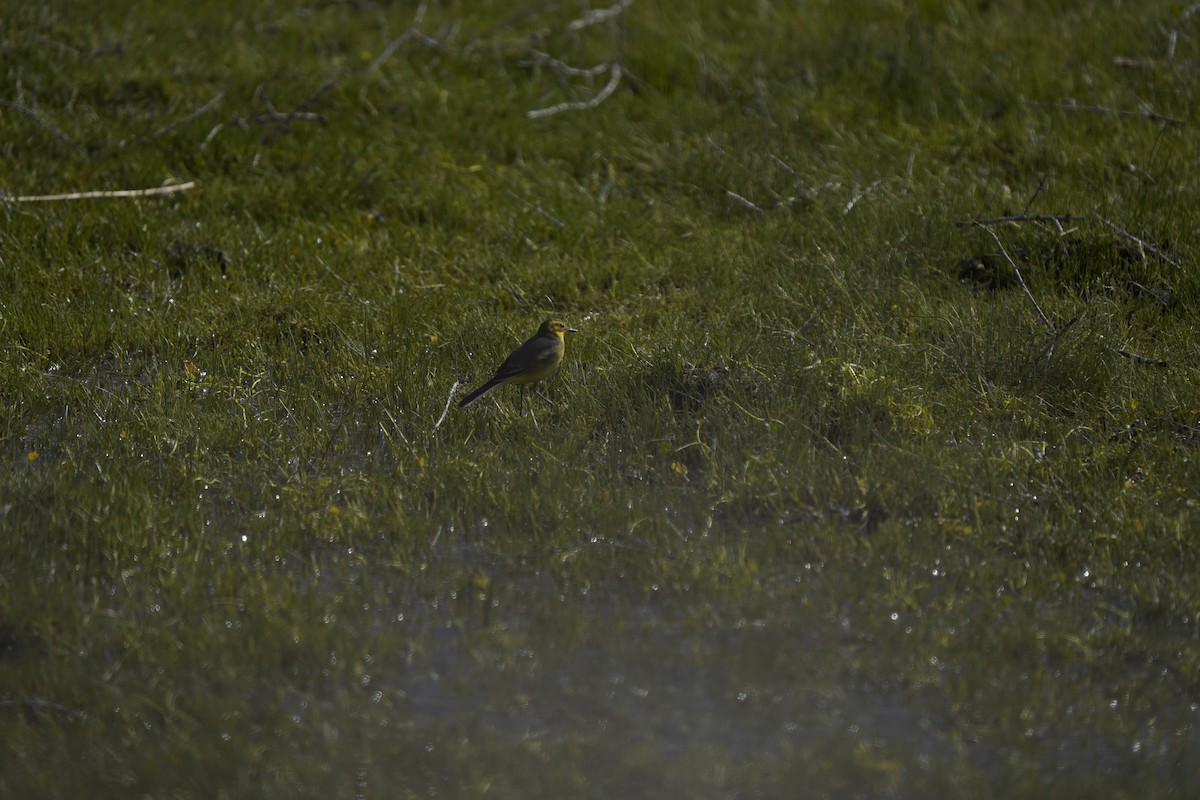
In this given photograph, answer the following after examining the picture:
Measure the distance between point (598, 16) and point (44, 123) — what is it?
3858 mm

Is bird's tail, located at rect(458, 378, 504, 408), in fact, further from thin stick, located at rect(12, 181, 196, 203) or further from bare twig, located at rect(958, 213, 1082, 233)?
thin stick, located at rect(12, 181, 196, 203)

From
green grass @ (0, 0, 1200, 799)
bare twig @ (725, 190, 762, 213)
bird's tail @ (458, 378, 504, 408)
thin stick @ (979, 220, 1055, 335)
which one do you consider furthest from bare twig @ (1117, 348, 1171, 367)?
bird's tail @ (458, 378, 504, 408)

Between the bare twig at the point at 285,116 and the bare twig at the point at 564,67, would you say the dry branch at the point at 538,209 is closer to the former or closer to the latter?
the bare twig at the point at 285,116

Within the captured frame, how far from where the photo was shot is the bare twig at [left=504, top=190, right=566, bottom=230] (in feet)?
25.2

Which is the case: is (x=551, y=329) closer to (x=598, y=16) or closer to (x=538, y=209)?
(x=538, y=209)

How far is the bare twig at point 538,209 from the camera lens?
7.69 m

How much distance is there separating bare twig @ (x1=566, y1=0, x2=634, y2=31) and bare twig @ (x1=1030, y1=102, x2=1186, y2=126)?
3.12 m

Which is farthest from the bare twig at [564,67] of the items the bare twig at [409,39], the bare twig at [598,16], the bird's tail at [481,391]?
the bird's tail at [481,391]

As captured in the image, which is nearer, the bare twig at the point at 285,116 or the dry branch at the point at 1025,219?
the dry branch at the point at 1025,219

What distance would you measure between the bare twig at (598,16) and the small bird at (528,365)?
4.67m

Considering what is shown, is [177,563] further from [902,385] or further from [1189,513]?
[1189,513]

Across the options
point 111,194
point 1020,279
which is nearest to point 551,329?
point 1020,279

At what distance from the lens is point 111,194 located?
307 inches

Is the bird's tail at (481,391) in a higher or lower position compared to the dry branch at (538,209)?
higher
